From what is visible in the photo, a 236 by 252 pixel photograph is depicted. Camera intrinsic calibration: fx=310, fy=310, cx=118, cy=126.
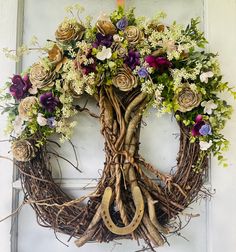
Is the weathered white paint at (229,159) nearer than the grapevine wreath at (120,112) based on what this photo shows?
No

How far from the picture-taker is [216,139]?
980 mm

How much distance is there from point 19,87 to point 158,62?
44 cm

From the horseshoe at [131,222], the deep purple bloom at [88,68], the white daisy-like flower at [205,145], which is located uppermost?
the deep purple bloom at [88,68]

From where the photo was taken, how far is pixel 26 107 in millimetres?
944

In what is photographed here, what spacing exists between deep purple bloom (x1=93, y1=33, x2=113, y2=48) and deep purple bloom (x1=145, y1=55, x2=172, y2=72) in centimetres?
12

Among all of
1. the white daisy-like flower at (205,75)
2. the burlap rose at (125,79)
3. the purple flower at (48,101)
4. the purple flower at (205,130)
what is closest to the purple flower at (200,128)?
the purple flower at (205,130)

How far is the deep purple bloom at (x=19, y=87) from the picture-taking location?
3.16 ft

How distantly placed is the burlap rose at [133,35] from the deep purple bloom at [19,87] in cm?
34

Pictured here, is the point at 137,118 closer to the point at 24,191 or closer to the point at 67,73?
the point at 67,73

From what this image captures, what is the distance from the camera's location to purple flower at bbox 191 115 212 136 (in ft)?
3.07

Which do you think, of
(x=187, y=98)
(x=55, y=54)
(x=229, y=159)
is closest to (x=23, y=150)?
(x=55, y=54)

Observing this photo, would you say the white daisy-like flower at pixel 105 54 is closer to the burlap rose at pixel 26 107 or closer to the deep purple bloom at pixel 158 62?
the deep purple bloom at pixel 158 62

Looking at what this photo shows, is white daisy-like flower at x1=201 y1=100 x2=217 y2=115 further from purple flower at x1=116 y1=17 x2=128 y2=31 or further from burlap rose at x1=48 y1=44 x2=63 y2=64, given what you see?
burlap rose at x1=48 y1=44 x2=63 y2=64

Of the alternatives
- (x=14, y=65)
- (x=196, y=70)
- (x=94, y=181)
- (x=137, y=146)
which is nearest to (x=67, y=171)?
(x=94, y=181)
